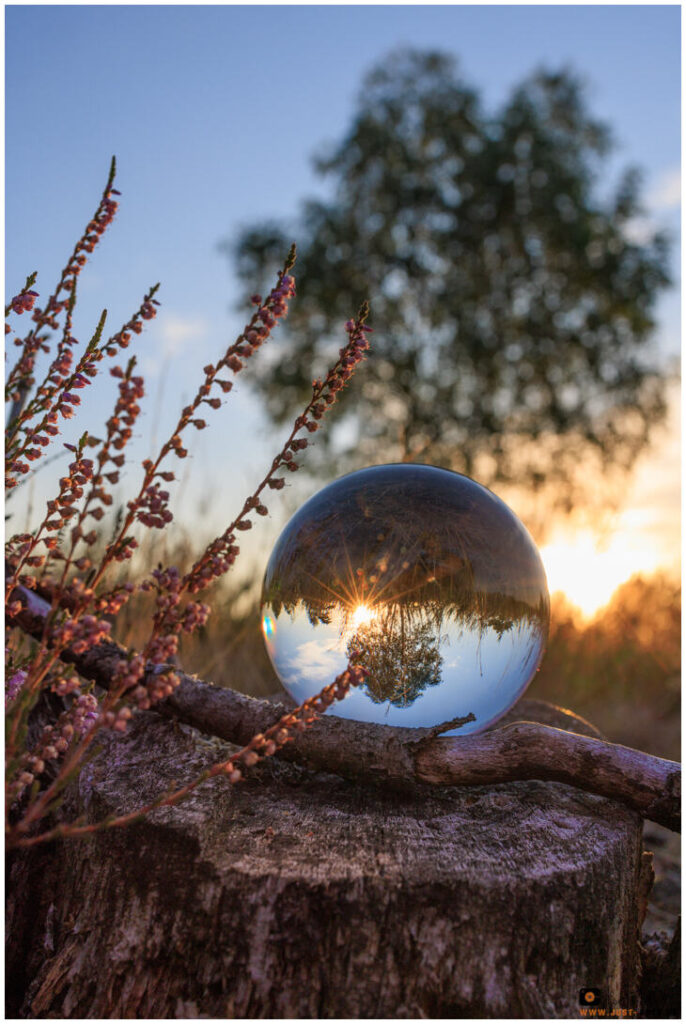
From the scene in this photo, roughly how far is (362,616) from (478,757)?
23.2 inches

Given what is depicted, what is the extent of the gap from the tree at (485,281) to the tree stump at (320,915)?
16373 mm

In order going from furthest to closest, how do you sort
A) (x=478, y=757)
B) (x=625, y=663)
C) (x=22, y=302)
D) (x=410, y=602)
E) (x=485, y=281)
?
1. (x=485, y=281)
2. (x=625, y=663)
3. (x=410, y=602)
4. (x=478, y=757)
5. (x=22, y=302)

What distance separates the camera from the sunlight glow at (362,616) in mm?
2482

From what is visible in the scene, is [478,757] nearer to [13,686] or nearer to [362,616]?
[362,616]

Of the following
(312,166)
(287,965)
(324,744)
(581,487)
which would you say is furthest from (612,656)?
(312,166)

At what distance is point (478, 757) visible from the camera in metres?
2.36

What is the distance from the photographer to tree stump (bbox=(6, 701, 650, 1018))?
1.80m

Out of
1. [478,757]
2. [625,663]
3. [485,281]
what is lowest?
[478,757]

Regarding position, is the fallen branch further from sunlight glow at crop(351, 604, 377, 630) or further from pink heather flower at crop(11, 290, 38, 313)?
pink heather flower at crop(11, 290, 38, 313)

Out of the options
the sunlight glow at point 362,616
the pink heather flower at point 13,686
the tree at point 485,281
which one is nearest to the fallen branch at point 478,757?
the sunlight glow at point 362,616

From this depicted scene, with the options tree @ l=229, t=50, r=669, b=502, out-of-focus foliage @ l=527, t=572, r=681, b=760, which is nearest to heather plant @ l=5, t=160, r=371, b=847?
out-of-focus foliage @ l=527, t=572, r=681, b=760

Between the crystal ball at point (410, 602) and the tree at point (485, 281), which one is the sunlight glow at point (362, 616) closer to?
the crystal ball at point (410, 602)

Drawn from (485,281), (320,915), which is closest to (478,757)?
(320,915)

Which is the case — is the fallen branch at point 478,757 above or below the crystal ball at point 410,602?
below
